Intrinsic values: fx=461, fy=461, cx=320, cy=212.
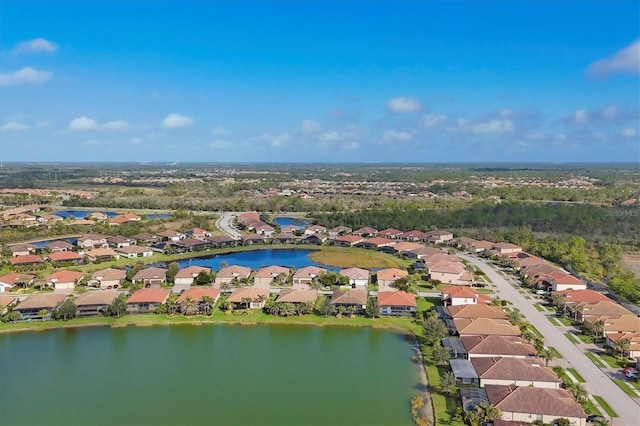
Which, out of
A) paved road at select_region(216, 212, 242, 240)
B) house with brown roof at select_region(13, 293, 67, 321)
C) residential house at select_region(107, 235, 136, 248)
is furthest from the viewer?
paved road at select_region(216, 212, 242, 240)

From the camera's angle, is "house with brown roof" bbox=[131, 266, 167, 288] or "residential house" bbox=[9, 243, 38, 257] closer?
"house with brown roof" bbox=[131, 266, 167, 288]

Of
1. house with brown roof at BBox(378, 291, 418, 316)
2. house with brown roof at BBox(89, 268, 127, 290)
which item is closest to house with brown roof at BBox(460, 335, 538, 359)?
house with brown roof at BBox(378, 291, 418, 316)

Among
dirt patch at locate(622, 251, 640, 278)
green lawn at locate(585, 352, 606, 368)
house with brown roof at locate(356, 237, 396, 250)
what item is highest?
house with brown roof at locate(356, 237, 396, 250)

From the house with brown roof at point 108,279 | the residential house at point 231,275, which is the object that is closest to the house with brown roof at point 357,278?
the residential house at point 231,275

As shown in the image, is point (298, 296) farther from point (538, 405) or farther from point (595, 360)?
point (595, 360)

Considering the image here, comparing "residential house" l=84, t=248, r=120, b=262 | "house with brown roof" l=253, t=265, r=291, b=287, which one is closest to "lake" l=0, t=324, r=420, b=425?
"house with brown roof" l=253, t=265, r=291, b=287

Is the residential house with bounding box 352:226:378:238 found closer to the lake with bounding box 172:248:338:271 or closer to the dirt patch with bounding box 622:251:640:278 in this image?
the lake with bounding box 172:248:338:271

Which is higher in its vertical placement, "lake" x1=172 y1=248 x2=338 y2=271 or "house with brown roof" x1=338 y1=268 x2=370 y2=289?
"house with brown roof" x1=338 y1=268 x2=370 y2=289

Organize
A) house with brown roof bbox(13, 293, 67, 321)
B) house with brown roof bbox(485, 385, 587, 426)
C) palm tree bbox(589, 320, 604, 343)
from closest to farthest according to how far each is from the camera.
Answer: house with brown roof bbox(485, 385, 587, 426) < palm tree bbox(589, 320, 604, 343) < house with brown roof bbox(13, 293, 67, 321)
